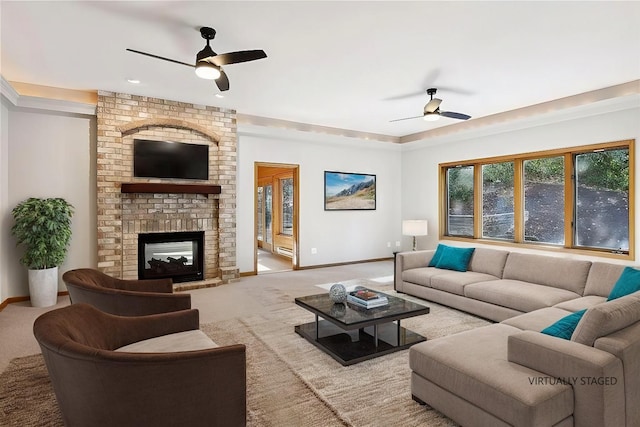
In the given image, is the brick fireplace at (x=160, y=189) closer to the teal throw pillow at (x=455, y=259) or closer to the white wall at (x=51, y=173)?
the white wall at (x=51, y=173)

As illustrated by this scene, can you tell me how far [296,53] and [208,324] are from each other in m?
3.07

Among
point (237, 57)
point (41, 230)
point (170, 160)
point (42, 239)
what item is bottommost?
point (42, 239)

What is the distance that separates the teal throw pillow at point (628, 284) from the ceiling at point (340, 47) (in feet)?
7.01

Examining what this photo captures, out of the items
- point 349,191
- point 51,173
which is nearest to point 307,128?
point 349,191

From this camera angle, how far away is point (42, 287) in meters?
4.55

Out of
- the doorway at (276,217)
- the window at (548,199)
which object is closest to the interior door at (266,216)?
the doorway at (276,217)

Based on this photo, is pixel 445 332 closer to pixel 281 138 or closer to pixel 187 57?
pixel 187 57

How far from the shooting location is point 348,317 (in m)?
3.04

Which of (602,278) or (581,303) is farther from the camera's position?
(602,278)

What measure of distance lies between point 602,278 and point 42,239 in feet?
20.9

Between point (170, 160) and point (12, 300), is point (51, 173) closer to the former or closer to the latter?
point (170, 160)

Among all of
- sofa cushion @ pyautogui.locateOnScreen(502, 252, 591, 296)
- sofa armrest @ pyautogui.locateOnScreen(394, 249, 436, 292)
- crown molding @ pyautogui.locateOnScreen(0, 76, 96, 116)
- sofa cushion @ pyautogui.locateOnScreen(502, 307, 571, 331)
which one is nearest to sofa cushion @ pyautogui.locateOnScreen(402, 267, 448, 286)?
sofa armrest @ pyautogui.locateOnScreen(394, 249, 436, 292)

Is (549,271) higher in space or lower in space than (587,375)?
higher

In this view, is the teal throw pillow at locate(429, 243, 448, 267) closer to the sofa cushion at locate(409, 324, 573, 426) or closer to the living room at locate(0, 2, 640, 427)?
the living room at locate(0, 2, 640, 427)
